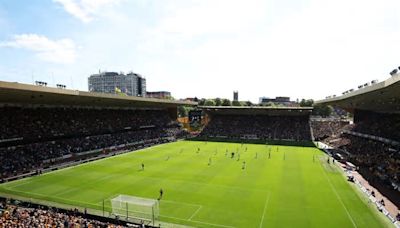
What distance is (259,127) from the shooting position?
246 ft

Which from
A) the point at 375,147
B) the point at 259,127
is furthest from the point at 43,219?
the point at 259,127

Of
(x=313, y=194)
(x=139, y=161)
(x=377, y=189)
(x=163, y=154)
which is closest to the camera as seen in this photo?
(x=313, y=194)

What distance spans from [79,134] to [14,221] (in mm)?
32753

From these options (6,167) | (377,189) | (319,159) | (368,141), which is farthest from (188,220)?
(368,141)

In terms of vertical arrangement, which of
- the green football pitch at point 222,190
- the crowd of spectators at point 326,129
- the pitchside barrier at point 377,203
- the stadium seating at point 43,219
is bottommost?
the pitchside barrier at point 377,203

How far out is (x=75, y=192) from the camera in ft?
87.9

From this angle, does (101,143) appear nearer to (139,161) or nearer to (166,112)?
(139,161)

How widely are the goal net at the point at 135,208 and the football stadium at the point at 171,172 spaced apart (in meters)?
0.08

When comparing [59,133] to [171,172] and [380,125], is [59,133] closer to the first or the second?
[171,172]

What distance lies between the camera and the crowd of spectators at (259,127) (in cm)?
7031

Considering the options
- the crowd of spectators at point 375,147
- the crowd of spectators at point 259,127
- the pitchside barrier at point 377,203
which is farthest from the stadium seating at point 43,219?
the crowd of spectators at point 259,127

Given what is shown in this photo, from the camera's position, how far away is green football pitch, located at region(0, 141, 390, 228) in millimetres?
21234

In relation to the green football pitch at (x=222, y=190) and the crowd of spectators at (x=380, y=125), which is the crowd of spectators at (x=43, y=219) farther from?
the crowd of spectators at (x=380, y=125)

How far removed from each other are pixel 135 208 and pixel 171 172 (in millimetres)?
12889
